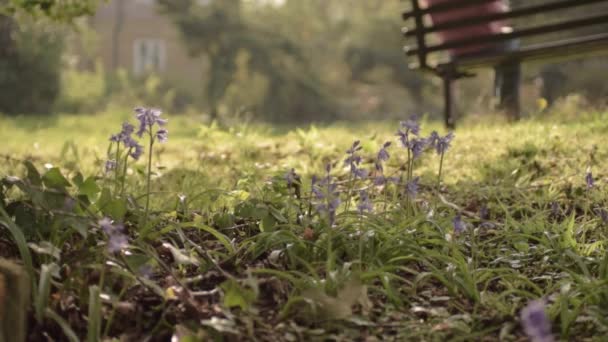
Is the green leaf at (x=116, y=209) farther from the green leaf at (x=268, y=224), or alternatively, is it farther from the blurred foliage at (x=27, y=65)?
the blurred foliage at (x=27, y=65)

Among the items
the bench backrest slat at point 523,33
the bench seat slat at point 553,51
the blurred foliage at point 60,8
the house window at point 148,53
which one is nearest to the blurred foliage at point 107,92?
the house window at point 148,53

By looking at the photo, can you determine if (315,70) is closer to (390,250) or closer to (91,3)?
(91,3)

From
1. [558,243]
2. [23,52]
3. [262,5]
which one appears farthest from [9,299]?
[262,5]

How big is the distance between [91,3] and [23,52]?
11133 mm

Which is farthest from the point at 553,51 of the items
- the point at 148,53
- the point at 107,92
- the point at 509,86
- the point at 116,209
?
the point at 148,53

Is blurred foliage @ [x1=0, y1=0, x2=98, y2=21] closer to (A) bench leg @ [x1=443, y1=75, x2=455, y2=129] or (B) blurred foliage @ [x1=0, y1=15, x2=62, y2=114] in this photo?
(A) bench leg @ [x1=443, y1=75, x2=455, y2=129]

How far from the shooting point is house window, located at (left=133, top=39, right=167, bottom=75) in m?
32.0

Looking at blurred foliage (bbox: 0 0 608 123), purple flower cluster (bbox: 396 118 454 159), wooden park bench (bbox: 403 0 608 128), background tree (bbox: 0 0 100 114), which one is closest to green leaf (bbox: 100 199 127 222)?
purple flower cluster (bbox: 396 118 454 159)

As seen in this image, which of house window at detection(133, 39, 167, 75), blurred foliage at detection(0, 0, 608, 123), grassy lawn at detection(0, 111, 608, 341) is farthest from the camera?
house window at detection(133, 39, 167, 75)

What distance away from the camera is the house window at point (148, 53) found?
32.0 m

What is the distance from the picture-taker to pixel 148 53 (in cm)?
3198

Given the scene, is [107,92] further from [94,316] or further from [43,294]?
[94,316]

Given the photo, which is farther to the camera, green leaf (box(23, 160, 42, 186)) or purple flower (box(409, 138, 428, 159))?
purple flower (box(409, 138, 428, 159))

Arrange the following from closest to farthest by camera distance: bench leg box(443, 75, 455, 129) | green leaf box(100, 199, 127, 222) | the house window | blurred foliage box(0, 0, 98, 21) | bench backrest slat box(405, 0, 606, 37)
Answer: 1. green leaf box(100, 199, 127, 222)
2. blurred foliage box(0, 0, 98, 21)
3. bench backrest slat box(405, 0, 606, 37)
4. bench leg box(443, 75, 455, 129)
5. the house window
